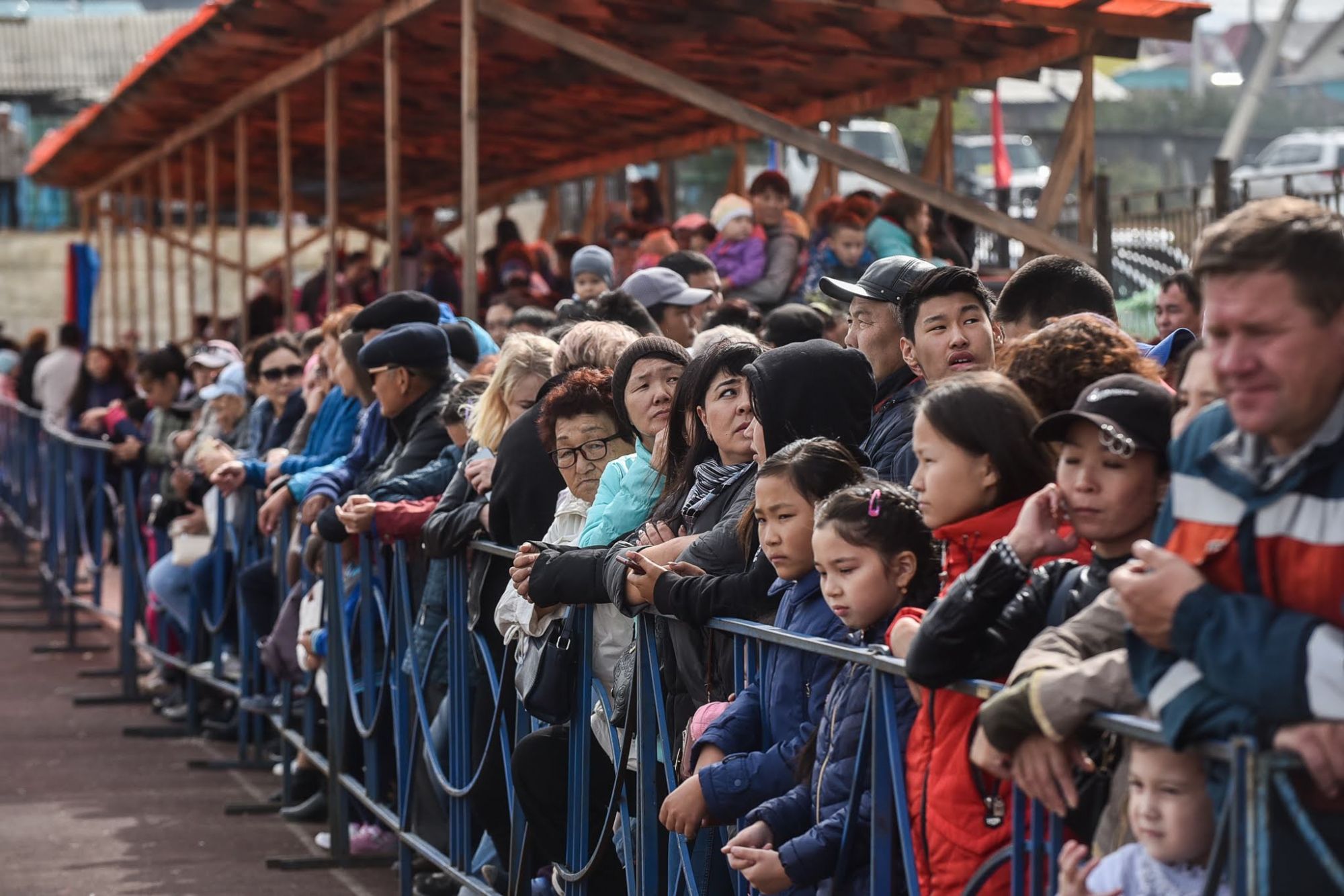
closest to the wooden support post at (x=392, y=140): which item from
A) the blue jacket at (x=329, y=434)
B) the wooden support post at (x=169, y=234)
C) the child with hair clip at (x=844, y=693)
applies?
the blue jacket at (x=329, y=434)

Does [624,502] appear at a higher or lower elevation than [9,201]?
lower

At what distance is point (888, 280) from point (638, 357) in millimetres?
755

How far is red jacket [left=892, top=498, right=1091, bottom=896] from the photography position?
313cm

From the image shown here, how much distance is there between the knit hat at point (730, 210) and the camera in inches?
404

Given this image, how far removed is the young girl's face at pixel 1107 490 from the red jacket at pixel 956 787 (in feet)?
0.64

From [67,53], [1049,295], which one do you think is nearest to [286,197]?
[1049,295]

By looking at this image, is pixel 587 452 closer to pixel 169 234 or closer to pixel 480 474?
pixel 480 474

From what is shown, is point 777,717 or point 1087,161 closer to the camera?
point 777,717

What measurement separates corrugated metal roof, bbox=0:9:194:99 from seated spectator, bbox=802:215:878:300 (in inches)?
1388

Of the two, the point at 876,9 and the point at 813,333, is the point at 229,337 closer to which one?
the point at 876,9

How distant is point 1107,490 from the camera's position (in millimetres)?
2928

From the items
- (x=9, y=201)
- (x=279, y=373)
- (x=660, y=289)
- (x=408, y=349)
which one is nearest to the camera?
(x=408, y=349)

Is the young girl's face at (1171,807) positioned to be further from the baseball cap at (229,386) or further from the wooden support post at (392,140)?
the wooden support post at (392,140)

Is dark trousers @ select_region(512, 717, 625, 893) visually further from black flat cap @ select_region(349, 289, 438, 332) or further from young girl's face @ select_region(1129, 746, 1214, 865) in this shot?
black flat cap @ select_region(349, 289, 438, 332)
